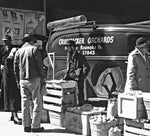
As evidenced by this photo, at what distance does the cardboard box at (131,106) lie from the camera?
580cm

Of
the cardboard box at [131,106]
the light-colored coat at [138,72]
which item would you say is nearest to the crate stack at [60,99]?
the light-colored coat at [138,72]

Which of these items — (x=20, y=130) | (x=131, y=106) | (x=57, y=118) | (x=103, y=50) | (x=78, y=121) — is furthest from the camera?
(x=103, y=50)

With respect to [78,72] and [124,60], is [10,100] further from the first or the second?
[124,60]

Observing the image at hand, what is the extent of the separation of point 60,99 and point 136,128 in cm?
202

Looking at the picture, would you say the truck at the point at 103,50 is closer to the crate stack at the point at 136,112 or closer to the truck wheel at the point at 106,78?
the truck wheel at the point at 106,78

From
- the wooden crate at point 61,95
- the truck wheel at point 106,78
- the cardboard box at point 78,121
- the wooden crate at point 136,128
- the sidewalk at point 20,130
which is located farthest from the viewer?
the truck wheel at point 106,78

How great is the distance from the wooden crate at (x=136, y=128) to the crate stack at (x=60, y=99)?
174 centimetres

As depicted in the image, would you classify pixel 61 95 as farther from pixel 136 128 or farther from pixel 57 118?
pixel 136 128

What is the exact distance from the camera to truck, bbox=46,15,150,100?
8.68m

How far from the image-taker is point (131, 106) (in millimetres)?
5898

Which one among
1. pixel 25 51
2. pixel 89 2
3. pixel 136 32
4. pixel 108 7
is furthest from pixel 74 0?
pixel 25 51

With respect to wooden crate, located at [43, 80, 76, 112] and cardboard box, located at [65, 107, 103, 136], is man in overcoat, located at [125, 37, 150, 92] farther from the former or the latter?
wooden crate, located at [43, 80, 76, 112]

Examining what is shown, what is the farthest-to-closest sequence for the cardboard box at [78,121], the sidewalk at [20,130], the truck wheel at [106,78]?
the truck wheel at [106,78]
the sidewalk at [20,130]
the cardboard box at [78,121]

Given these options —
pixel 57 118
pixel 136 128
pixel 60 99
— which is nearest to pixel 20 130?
pixel 57 118
